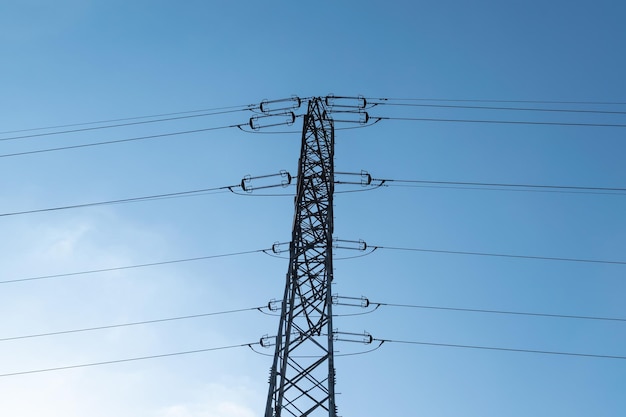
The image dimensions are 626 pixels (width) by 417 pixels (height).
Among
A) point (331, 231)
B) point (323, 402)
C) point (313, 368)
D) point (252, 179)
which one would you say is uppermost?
point (252, 179)

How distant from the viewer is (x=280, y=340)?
661 inches

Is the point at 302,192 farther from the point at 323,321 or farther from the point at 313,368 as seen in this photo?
the point at 313,368

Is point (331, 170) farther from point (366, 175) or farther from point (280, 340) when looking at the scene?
point (280, 340)

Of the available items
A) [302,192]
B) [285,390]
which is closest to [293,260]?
[302,192]

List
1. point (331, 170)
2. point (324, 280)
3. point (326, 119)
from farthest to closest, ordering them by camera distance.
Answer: point (326, 119) < point (331, 170) < point (324, 280)

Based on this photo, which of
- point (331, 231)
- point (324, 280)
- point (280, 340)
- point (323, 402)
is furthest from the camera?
point (331, 231)

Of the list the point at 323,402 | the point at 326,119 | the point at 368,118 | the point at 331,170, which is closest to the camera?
the point at 323,402

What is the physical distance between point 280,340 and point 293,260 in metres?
2.97

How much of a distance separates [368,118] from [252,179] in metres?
5.95

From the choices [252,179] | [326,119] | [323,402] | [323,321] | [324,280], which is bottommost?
[323,402]

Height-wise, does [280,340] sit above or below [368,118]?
below

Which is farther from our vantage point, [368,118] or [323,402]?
[368,118]

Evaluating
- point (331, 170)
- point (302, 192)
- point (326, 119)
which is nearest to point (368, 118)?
point (326, 119)

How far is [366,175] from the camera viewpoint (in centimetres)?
2298
